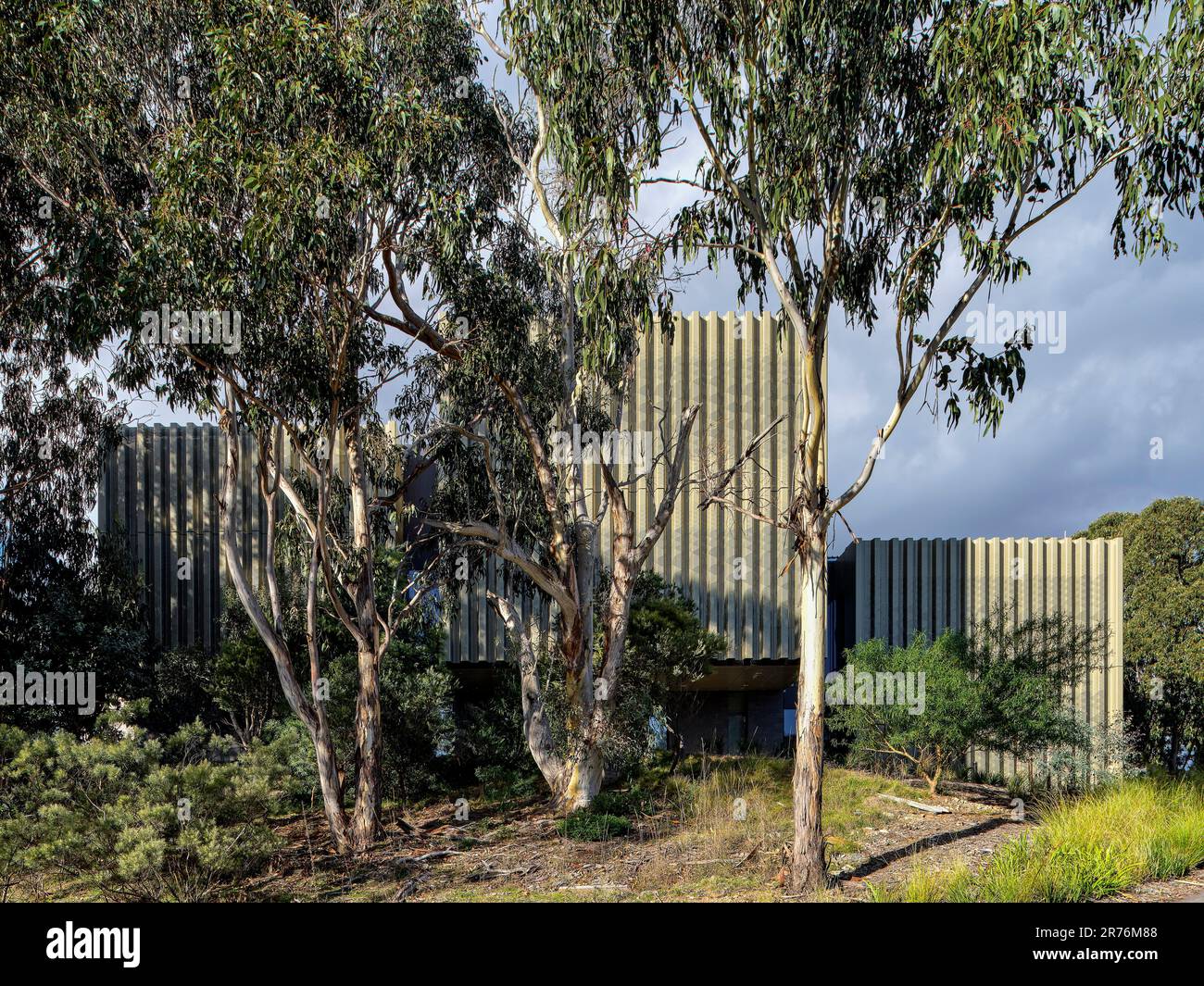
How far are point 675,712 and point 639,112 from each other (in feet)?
30.7

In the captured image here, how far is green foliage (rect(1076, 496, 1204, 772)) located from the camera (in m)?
23.5

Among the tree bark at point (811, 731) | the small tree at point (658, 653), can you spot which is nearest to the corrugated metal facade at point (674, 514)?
the small tree at point (658, 653)

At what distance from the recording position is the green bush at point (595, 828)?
38.0 ft

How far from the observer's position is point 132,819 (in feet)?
31.8

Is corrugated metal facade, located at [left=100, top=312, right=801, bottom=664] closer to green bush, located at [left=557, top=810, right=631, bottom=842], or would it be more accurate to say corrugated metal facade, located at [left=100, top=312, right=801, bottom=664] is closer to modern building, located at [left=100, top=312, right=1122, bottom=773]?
modern building, located at [left=100, top=312, right=1122, bottom=773]

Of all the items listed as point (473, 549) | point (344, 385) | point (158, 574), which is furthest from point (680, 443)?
point (158, 574)

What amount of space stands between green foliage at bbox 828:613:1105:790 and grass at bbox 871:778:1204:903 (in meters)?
1.73

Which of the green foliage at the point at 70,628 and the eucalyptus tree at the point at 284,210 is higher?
the eucalyptus tree at the point at 284,210

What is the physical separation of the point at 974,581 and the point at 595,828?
39.7ft

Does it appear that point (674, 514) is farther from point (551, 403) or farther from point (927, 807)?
point (927, 807)

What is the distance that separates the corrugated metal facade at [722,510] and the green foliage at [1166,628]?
10255mm

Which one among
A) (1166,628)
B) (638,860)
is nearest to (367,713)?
(638,860)

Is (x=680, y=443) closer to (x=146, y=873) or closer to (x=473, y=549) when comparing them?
(x=473, y=549)

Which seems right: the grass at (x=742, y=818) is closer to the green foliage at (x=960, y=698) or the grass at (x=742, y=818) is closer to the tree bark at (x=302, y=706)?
the green foliage at (x=960, y=698)
